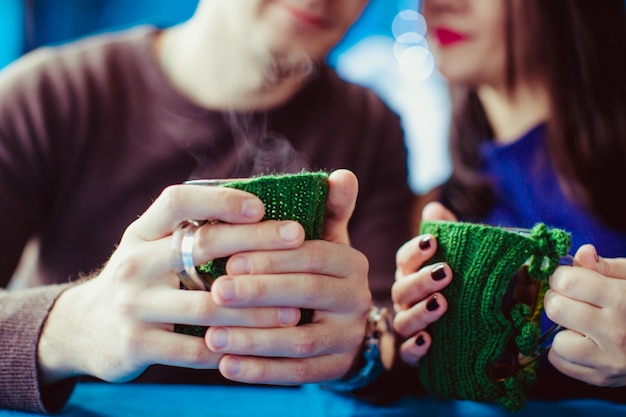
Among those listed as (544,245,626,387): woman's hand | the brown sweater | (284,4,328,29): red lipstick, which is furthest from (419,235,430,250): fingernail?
(284,4,328,29): red lipstick

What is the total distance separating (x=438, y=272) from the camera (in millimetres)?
504

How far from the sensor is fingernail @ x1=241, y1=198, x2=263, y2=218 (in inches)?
15.7

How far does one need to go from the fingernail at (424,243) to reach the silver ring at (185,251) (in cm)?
21

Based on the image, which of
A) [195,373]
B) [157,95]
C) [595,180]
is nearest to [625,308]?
[595,180]

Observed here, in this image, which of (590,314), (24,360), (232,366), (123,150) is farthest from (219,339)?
(123,150)

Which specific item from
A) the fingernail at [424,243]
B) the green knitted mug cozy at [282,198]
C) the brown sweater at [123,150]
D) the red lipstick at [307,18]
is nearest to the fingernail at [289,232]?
the green knitted mug cozy at [282,198]

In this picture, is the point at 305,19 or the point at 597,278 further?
the point at 305,19

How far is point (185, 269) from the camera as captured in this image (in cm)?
41

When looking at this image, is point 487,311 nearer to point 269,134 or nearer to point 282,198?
point 282,198

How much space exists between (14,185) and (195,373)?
1.05 feet

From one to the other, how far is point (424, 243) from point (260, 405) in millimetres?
234

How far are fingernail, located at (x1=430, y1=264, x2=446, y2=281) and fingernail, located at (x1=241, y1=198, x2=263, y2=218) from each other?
0.19 metres

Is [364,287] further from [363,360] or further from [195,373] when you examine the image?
[195,373]

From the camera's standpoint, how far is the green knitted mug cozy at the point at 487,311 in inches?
19.1
